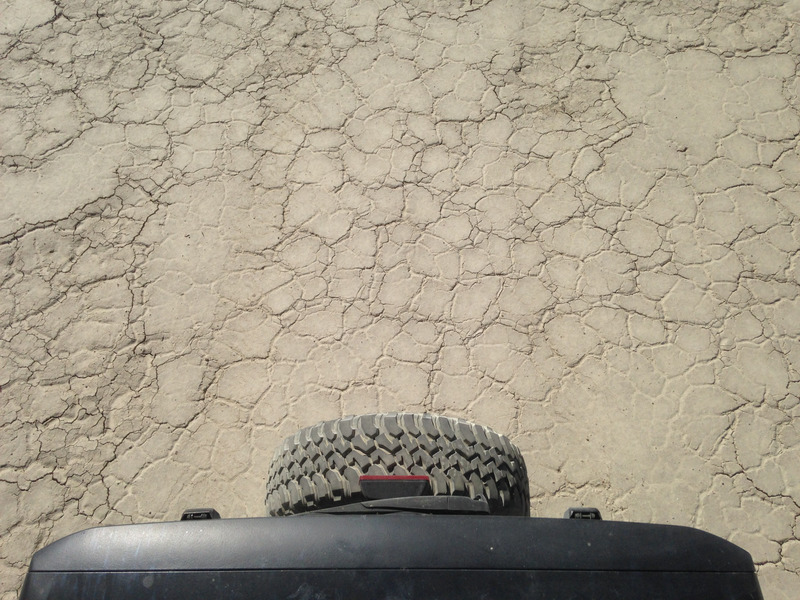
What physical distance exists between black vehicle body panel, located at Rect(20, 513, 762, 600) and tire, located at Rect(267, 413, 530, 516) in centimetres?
51

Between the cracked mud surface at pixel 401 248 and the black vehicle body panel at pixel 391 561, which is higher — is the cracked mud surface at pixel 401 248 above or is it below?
above

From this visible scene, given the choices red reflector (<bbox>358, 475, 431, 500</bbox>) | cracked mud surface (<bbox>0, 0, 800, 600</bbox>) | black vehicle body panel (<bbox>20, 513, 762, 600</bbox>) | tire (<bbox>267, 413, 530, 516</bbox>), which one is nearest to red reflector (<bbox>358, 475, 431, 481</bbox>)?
red reflector (<bbox>358, 475, 431, 500</bbox>)

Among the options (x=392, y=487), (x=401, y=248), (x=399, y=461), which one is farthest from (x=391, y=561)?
(x=401, y=248)

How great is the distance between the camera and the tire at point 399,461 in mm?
2021

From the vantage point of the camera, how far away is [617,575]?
1400 millimetres

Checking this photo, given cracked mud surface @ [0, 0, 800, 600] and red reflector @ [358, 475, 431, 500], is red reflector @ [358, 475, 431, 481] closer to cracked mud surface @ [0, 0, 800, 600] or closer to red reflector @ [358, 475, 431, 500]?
red reflector @ [358, 475, 431, 500]

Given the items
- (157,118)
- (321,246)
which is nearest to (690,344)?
(321,246)

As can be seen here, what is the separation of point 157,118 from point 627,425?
3.29 metres

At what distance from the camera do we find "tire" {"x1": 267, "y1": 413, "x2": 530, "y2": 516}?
2021mm

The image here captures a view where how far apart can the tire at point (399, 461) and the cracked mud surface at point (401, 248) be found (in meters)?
0.87

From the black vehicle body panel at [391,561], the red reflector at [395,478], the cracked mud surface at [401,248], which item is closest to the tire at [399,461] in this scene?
the red reflector at [395,478]

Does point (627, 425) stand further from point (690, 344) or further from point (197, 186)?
point (197, 186)

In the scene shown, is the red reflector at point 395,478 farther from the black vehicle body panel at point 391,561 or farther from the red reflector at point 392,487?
the black vehicle body panel at point 391,561

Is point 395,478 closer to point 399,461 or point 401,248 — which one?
point 399,461
